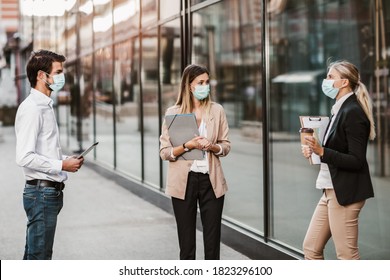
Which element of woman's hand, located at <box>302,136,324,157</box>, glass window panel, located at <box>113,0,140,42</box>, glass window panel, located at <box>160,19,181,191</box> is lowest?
woman's hand, located at <box>302,136,324,157</box>

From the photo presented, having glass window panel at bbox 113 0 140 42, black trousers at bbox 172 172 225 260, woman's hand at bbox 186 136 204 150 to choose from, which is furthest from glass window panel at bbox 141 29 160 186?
woman's hand at bbox 186 136 204 150

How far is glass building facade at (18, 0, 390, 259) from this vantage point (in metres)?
6.22

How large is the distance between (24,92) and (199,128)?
2642cm

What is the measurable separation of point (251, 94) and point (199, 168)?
22.7m

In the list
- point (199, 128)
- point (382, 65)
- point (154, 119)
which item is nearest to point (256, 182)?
point (154, 119)

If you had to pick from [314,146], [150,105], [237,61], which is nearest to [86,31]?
[150,105]

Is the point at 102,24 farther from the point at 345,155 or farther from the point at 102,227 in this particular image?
the point at 345,155

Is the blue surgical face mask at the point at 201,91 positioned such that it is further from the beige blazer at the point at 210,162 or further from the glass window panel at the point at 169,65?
the glass window panel at the point at 169,65

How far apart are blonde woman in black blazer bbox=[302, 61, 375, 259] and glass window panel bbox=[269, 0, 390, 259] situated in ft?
6.09

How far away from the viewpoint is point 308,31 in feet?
81.6

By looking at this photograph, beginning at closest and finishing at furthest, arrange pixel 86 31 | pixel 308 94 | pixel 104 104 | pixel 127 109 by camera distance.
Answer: pixel 127 109, pixel 104 104, pixel 86 31, pixel 308 94

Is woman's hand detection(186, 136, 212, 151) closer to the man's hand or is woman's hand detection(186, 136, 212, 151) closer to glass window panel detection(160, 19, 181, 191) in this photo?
the man's hand

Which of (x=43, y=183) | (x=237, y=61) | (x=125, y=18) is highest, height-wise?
(x=237, y=61)

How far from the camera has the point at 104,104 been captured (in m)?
12.9
